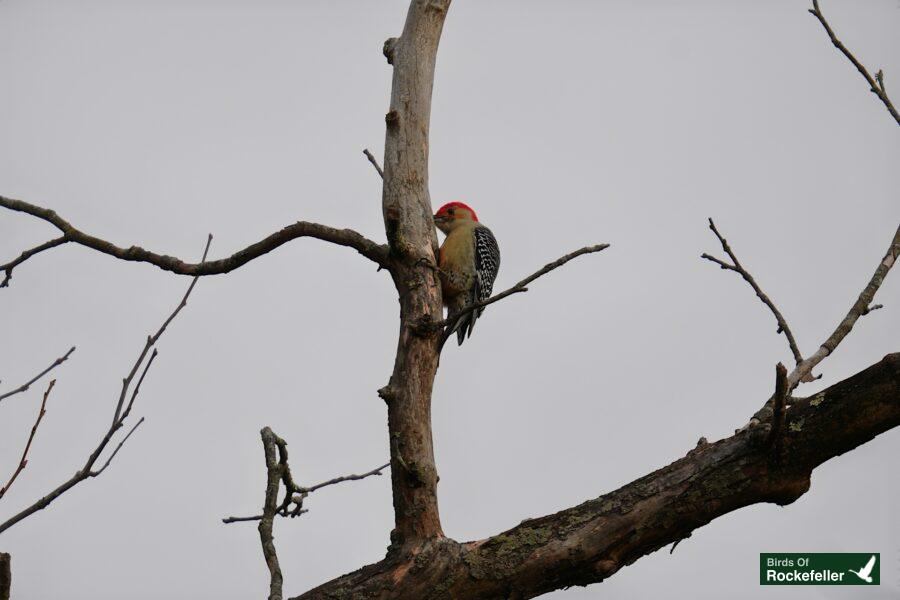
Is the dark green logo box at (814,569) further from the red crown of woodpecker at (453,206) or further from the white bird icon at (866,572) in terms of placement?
the red crown of woodpecker at (453,206)

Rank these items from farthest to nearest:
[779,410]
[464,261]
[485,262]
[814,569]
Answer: [485,262], [464,261], [814,569], [779,410]

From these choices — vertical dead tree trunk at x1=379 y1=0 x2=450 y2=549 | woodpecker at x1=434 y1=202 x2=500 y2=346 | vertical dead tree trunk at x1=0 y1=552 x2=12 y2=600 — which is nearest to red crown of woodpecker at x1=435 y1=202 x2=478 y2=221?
woodpecker at x1=434 y1=202 x2=500 y2=346

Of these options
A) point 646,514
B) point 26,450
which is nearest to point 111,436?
point 26,450

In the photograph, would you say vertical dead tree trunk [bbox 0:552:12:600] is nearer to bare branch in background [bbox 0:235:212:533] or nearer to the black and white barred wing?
bare branch in background [bbox 0:235:212:533]

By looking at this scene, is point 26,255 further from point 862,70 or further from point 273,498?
point 862,70

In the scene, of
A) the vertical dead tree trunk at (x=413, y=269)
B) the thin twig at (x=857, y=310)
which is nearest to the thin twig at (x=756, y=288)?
the thin twig at (x=857, y=310)

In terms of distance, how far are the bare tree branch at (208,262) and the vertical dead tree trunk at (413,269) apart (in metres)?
0.16

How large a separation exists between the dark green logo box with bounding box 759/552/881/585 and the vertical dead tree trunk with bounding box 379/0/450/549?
87.3 inches

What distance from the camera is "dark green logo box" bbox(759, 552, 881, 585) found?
475 centimetres

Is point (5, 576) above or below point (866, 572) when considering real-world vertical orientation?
above

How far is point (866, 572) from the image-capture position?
16.4ft

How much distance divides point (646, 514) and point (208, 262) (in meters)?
2.13

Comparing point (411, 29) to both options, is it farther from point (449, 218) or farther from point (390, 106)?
point (449, 218)

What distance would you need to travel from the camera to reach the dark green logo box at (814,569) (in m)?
4.75
